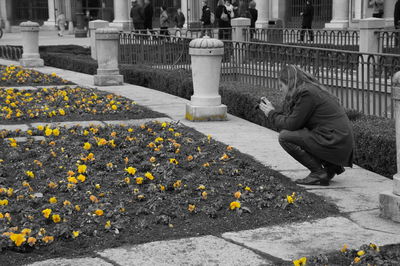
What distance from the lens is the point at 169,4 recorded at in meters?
49.6

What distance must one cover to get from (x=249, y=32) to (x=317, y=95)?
42.0 feet

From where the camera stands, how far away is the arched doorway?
33.4m

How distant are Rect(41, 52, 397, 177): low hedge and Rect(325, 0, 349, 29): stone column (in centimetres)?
1287

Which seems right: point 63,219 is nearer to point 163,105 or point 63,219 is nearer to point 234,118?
point 234,118

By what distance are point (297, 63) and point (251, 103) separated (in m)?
1.11

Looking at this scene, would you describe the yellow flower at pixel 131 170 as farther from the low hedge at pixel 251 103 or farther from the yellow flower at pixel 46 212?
the low hedge at pixel 251 103

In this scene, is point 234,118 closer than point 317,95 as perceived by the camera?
No

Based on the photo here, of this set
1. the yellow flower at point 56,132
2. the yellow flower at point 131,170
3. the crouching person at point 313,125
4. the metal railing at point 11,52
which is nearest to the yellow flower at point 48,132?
the yellow flower at point 56,132

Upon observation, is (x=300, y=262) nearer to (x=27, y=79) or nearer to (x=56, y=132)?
(x=56, y=132)

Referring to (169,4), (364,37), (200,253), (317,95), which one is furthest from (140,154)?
(169,4)

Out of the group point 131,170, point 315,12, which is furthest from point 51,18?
point 131,170

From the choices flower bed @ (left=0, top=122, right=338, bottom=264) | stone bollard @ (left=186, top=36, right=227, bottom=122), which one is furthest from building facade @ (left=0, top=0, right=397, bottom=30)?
flower bed @ (left=0, top=122, right=338, bottom=264)

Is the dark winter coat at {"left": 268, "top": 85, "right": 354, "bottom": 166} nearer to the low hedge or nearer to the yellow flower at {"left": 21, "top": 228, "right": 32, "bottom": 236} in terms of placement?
the low hedge

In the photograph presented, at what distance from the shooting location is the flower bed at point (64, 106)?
9.80 metres
